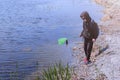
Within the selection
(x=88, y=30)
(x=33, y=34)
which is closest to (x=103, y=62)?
(x=88, y=30)

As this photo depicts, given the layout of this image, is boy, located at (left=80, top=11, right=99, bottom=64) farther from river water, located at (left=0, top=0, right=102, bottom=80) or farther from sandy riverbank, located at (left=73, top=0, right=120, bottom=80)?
river water, located at (left=0, top=0, right=102, bottom=80)

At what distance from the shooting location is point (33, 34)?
1995cm

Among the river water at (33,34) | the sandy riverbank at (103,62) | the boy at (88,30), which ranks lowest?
the river water at (33,34)

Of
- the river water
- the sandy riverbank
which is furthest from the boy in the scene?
the river water

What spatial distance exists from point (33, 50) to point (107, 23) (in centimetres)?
679

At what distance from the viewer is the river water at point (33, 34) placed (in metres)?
13.9

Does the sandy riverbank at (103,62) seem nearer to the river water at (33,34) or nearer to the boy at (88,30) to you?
the boy at (88,30)

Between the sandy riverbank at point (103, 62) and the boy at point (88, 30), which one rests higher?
the boy at point (88, 30)

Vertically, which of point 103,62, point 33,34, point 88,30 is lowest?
point 33,34

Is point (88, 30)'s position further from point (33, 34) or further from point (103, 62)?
point (33, 34)

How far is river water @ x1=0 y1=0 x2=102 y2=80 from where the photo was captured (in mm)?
13945

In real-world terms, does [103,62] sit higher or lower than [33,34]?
higher

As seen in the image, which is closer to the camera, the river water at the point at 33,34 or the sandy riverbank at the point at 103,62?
the sandy riverbank at the point at 103,62

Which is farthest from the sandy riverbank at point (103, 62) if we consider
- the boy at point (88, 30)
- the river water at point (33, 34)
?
the river water at point (33, 34)
